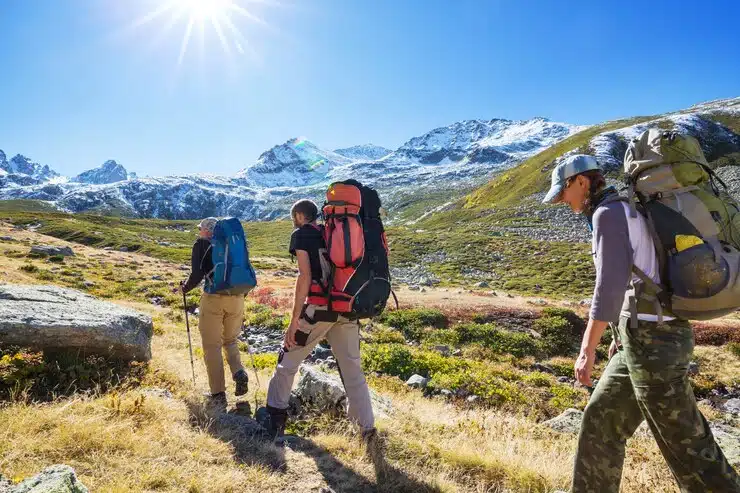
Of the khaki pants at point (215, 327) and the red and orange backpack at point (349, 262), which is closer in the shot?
the red and orange backpack at point (349, 262)

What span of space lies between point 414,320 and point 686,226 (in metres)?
14.8

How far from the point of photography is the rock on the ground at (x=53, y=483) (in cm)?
274

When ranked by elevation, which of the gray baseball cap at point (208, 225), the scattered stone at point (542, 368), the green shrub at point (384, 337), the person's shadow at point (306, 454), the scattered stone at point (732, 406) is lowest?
the scattered stone at point (732, 406)

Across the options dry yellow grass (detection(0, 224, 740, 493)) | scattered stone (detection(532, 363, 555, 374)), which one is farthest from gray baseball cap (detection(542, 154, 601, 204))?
scattered stone (detection(532, 363, 555, 374))

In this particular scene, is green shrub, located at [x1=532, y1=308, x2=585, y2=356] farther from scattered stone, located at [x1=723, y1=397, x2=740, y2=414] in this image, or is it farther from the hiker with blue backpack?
the hiker with blue backpack

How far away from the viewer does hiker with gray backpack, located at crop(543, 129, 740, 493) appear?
283 cm

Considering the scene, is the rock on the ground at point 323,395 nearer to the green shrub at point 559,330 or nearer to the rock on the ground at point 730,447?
the rock on the ground at point 730,447

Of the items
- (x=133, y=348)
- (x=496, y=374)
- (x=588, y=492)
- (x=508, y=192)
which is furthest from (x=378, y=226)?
(x=508, y=192)

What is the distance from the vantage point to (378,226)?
207 inches

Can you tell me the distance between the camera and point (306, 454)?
190 inches

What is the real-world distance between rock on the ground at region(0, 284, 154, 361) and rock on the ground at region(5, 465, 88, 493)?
3.90m

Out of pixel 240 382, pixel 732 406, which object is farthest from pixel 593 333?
pixel 732 406

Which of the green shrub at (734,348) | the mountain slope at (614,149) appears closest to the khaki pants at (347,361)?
the green shrub at (734,348)

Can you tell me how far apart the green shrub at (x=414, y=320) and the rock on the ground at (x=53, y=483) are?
14030 mm
